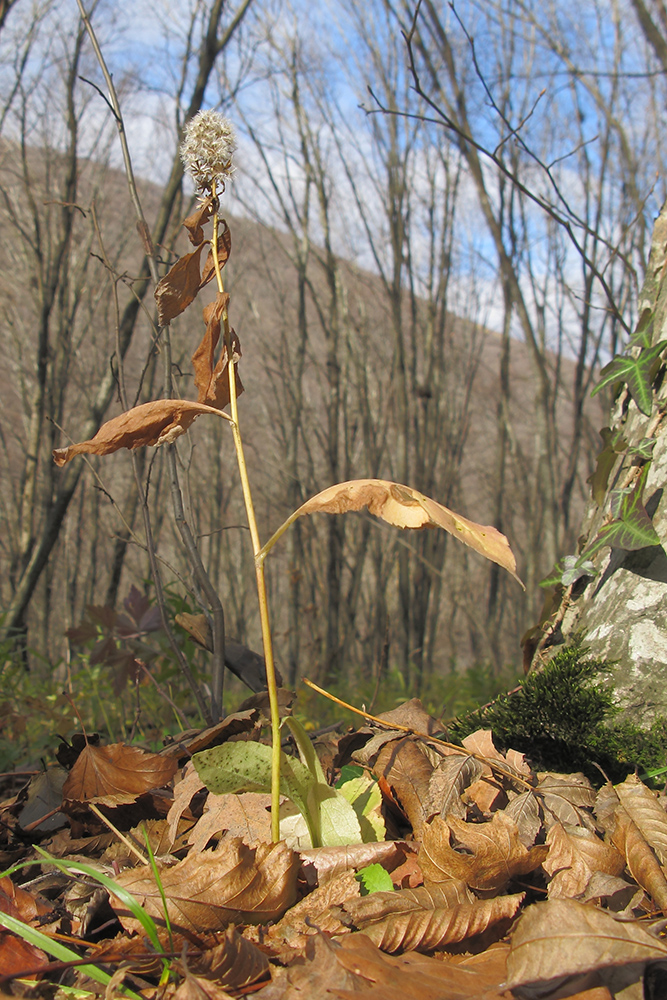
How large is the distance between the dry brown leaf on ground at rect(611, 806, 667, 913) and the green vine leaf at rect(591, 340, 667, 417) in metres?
0.77

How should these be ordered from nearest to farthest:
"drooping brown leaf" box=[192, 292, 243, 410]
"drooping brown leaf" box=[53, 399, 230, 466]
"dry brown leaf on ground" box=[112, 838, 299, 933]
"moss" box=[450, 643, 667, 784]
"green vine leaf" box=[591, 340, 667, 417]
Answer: "dry brown leaf on ground" box=[112, 838, 299, 933] → "drooping brown leaf" box=[53, 399, 230, 466] → "drooping brown leaf" box=[192, 292, 243, 410] → "moss" box=[450, 643, 667, 784] → "green vine leaf" box=[591, 340, 667, 417]

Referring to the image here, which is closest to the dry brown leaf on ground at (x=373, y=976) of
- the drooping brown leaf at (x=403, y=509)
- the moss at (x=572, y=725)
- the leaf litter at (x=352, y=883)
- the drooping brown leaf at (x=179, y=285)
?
the leaf litter at (x=352, y=883)

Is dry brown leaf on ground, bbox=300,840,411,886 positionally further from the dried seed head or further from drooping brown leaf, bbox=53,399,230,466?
the dried seed head

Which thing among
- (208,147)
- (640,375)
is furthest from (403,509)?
(640,375)

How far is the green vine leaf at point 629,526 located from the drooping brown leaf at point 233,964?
85 cm

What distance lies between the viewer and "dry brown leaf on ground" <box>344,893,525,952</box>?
0.67 meters

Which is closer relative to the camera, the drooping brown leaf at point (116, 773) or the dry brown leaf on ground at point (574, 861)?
the dry brown leaf on ground at point (574, 861)

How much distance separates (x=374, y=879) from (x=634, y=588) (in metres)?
0.71

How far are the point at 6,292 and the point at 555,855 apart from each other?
325 inches

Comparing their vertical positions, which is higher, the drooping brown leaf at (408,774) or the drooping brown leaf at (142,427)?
the drooping brown leaf at (142,427)

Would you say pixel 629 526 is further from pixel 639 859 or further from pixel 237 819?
pixel 237 819

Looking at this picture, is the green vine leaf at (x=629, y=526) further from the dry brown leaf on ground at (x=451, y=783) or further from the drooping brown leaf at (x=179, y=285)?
the drooping brown leaf at (x=179, y=285)

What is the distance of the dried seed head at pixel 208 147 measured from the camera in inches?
35.0

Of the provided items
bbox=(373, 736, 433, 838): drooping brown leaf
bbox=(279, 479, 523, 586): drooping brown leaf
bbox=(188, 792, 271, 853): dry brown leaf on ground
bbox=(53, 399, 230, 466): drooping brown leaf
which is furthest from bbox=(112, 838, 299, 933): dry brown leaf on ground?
bbox=(53, 399, 230, 466): drooping brown leaf
